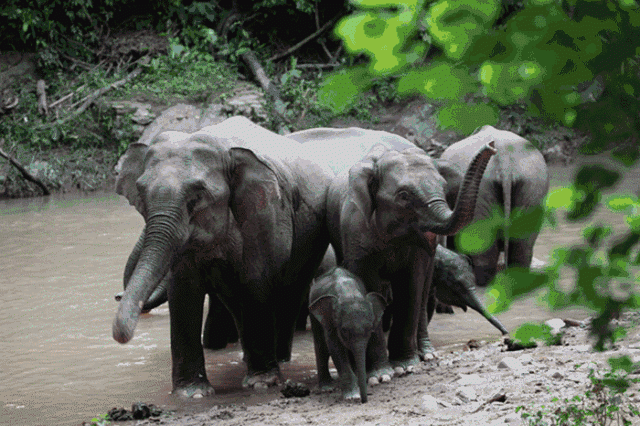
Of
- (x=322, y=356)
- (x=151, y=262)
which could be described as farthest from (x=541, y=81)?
(x=322, y=356)

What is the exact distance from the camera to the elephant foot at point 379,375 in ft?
16.5

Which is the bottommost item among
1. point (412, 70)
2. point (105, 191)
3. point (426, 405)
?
point (105, 191)

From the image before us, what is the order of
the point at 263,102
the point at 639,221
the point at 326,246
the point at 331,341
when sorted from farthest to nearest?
1. the point at 263,102
2. the point at 326,246
3. the point at 331,341
4. the point at 639,221

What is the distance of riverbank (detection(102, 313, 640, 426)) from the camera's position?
3.84 metres

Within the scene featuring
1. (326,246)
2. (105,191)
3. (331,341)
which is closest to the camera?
(331,341)

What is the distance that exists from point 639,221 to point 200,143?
396 cm

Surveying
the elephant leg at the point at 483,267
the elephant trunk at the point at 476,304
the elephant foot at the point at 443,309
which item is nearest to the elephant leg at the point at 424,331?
the elephant trunk at the point at 476,304

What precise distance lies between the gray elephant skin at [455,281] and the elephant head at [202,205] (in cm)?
148

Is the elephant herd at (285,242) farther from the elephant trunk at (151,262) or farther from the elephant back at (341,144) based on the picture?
the elephant back at (341,144)

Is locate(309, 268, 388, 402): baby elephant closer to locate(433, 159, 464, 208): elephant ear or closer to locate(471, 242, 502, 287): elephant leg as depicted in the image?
locate(433, 159, 464, 208): elephant ear

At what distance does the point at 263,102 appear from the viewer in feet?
68.1

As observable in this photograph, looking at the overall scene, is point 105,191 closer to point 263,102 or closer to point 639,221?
point 263,102

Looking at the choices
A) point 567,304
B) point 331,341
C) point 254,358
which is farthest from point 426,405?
point 567,304

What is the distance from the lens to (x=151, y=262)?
14.6ft
